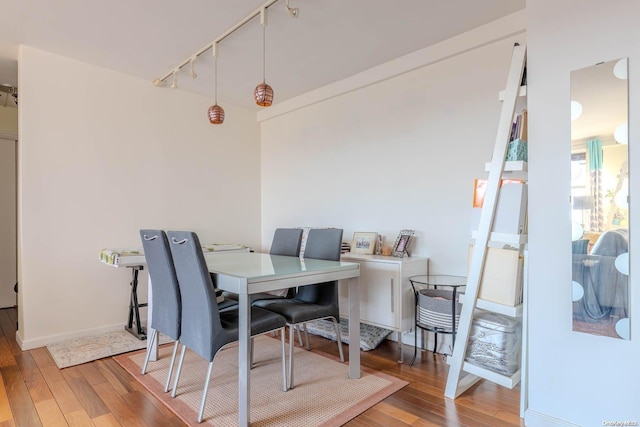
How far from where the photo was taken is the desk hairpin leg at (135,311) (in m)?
3.27

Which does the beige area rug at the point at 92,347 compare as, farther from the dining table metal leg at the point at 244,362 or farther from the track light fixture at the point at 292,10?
the track light fixture at the point at 292,10

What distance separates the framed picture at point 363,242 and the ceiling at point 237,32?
5.17 ft

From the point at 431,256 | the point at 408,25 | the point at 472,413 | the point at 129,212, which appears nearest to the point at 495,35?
the point at 408,25

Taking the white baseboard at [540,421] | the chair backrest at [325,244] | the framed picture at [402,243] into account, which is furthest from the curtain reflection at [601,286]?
the chair backrest at [325,244]

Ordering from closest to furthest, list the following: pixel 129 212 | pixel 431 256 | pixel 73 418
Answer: pixel 73 418
pixel 431 256
pixel 129 212

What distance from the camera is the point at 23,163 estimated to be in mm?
3033

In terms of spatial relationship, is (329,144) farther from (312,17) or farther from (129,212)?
(129,212)

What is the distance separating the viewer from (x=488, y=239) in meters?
2.11

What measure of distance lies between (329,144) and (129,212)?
7.05 feet

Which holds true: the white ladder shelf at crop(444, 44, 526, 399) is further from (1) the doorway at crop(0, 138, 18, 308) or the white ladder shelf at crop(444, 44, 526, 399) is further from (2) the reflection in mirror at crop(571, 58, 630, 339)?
(1) the doorway at crop(0, 138, 18, 308)

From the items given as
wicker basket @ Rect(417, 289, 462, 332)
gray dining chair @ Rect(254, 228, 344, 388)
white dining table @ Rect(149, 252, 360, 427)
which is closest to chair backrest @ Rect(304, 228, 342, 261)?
gray dining chair @ Rect(254, 228, 344, 388)

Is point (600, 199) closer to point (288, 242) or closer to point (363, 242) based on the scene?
point (363, 242)

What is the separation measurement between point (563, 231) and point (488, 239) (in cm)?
42

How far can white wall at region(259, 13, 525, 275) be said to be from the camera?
9.01 ft
